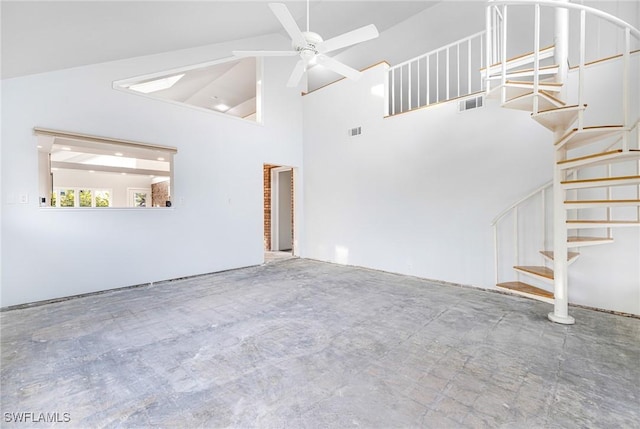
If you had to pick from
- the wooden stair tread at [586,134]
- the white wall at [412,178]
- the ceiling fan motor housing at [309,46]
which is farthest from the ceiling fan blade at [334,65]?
the wooden stair tread at [586,134]

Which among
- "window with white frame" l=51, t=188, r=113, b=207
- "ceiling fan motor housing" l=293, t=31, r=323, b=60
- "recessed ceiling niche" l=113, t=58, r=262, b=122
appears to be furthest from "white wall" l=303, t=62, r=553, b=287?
"window with white frame" l=51, t=188, r=113, b=207

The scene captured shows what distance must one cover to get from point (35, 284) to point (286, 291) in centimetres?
294

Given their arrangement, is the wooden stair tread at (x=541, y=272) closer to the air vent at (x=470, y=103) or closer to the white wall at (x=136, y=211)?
the air vent at (x=470, y=103)

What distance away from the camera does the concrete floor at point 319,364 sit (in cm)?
148

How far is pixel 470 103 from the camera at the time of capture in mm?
3750

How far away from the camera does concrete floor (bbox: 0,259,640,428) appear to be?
148 cm

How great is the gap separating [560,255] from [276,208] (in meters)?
6.00

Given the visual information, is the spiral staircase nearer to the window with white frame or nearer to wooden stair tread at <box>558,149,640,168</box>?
wooden stair tread at <box>558,149,640,168</box>

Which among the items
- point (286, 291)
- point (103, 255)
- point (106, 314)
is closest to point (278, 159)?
point (286, 291)

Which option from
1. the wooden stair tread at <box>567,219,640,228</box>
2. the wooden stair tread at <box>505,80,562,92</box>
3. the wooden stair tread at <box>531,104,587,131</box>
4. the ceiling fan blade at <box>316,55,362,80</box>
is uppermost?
the ceiling fan blade at <box>316,55,362,80</box>

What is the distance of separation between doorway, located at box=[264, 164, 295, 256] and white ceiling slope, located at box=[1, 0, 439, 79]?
11.1 feet

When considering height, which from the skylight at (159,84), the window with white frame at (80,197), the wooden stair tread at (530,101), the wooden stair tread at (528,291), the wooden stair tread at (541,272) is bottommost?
the wooden stair tread at (528,291)

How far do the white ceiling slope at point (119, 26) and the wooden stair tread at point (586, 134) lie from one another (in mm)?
3919

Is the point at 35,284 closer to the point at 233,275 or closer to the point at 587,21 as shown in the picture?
the point at 233,275
